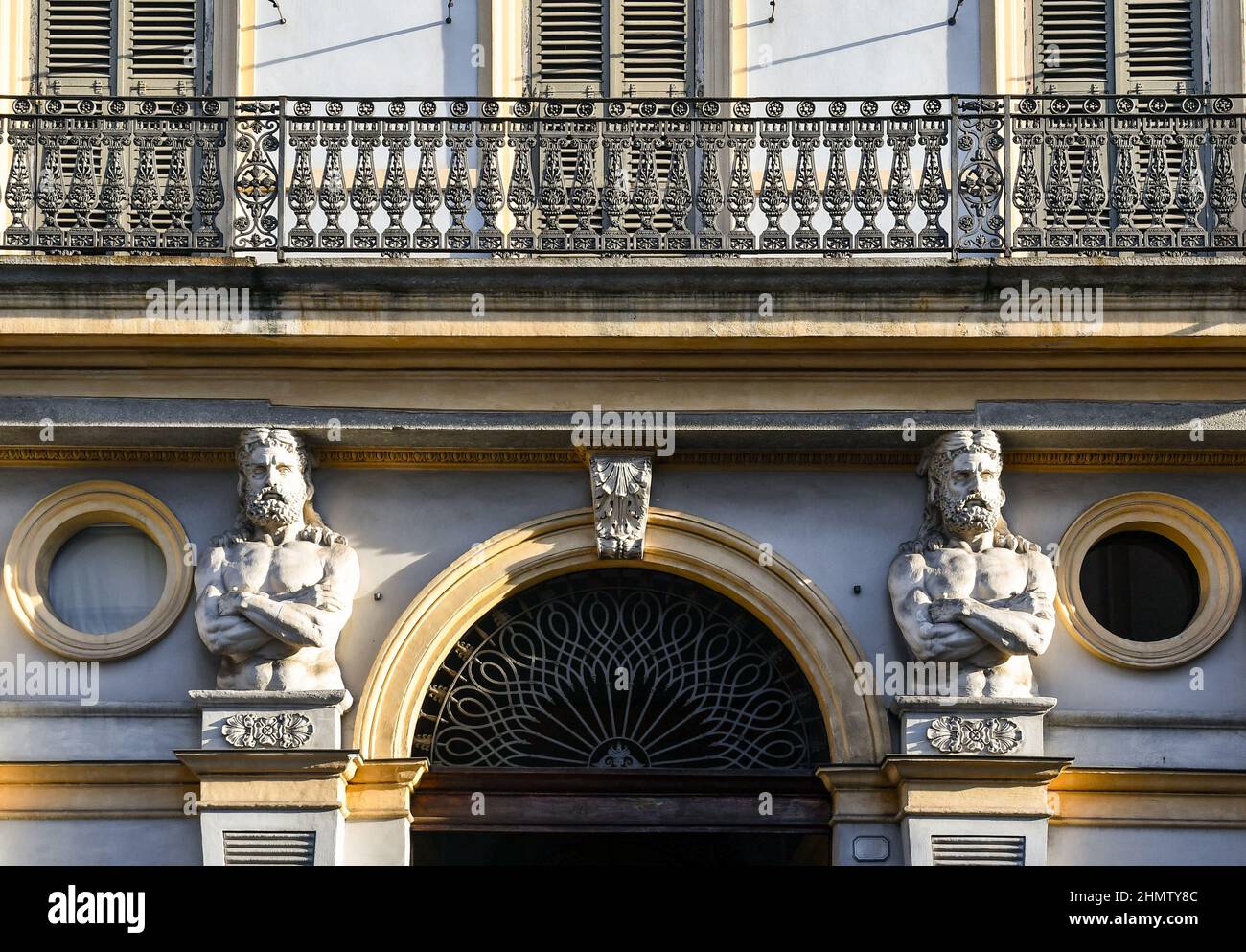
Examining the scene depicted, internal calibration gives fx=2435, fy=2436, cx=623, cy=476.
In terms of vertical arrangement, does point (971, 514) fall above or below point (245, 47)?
below

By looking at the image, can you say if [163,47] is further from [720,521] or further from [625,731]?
[625,731]

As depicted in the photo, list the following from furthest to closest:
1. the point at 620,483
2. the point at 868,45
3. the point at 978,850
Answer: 1. the point at 868,45
2. the point at 620,483
3. the point at 978,850

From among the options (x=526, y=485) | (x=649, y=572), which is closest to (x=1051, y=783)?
(x=649, y=572)

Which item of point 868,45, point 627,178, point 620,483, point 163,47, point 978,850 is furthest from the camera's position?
point 163,47

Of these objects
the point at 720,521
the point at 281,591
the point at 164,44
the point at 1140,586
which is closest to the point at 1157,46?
the point at 1140,586

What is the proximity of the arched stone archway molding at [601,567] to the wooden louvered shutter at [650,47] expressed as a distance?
2.76m

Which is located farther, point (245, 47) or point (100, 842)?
point (245, 47)

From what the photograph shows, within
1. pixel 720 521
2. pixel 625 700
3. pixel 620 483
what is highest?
pixel 620 483

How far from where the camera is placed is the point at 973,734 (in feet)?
42.4

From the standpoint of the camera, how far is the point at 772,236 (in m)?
13.5

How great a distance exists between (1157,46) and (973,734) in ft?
14.9

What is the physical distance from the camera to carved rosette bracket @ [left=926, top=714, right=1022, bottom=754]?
12.9 meters

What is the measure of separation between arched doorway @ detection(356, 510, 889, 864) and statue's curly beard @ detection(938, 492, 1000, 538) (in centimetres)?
84
